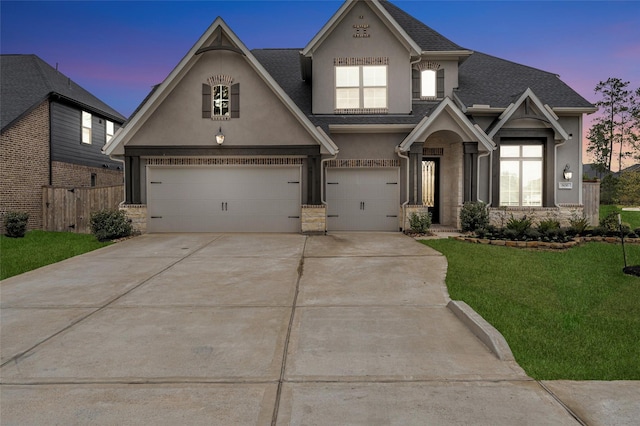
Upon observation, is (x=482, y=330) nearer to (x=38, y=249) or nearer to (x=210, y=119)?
(x=210, y=119)

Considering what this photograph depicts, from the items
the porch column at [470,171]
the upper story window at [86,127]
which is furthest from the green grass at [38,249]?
the porch column at [470,171]

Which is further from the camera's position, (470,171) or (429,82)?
(429,82)

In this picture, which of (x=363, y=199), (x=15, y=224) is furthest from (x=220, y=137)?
(x=15, y=224)

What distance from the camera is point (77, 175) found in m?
18.6

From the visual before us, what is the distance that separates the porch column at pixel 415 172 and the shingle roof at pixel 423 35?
183 inches

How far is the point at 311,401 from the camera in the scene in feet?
10.2

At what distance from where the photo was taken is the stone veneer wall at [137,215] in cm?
1361

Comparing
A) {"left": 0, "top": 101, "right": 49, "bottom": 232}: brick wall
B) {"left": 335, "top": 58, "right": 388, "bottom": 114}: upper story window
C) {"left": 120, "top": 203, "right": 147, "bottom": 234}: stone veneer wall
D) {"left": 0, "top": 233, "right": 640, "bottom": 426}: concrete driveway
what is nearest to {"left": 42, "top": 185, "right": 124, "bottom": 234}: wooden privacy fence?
{"left": 0, "top": 101, "right": 49, "bottom": 232}: brick wall

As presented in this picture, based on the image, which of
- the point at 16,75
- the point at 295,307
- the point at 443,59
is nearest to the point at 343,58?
the point at 443,59

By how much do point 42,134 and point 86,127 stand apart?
3.48 m

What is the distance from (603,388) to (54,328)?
614cm

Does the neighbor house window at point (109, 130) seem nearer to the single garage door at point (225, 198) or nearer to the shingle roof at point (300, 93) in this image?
the shingle roof at point (300, 93)

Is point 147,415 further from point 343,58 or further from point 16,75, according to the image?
point 16,75

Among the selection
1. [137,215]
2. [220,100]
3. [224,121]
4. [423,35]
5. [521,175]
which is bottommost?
[137,215]
